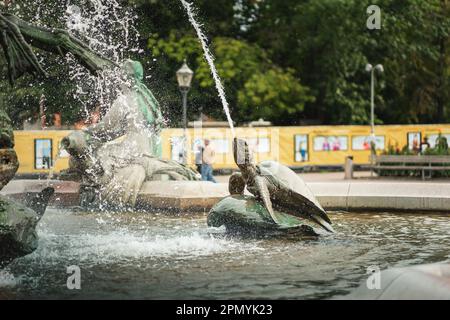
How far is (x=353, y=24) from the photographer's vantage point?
113 feet

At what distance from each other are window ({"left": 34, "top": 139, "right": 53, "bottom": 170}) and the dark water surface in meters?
16.9

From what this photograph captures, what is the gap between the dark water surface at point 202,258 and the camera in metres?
6.26

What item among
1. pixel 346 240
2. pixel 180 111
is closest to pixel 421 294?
pixel 346 240

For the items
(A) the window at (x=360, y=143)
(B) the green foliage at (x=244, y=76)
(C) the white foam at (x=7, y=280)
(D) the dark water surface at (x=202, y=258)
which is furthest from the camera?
(A) the window at (x=360, y=143)

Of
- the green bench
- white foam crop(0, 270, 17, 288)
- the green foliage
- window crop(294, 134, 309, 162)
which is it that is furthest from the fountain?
the green foliage

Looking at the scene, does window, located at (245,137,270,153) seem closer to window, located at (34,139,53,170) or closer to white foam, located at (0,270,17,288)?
window, located at (34,139,53,170)

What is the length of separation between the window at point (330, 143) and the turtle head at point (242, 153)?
22.4 meters

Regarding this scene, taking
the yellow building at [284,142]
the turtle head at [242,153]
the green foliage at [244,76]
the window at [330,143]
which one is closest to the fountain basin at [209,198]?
the turtle head at [242,153]

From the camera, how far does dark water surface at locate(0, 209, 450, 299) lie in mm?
6262

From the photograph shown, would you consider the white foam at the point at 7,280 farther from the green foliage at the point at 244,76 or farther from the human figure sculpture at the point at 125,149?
the green foliage at the point at 244,76

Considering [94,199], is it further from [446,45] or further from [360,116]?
[446,45]

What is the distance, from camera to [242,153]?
30.5 ft
